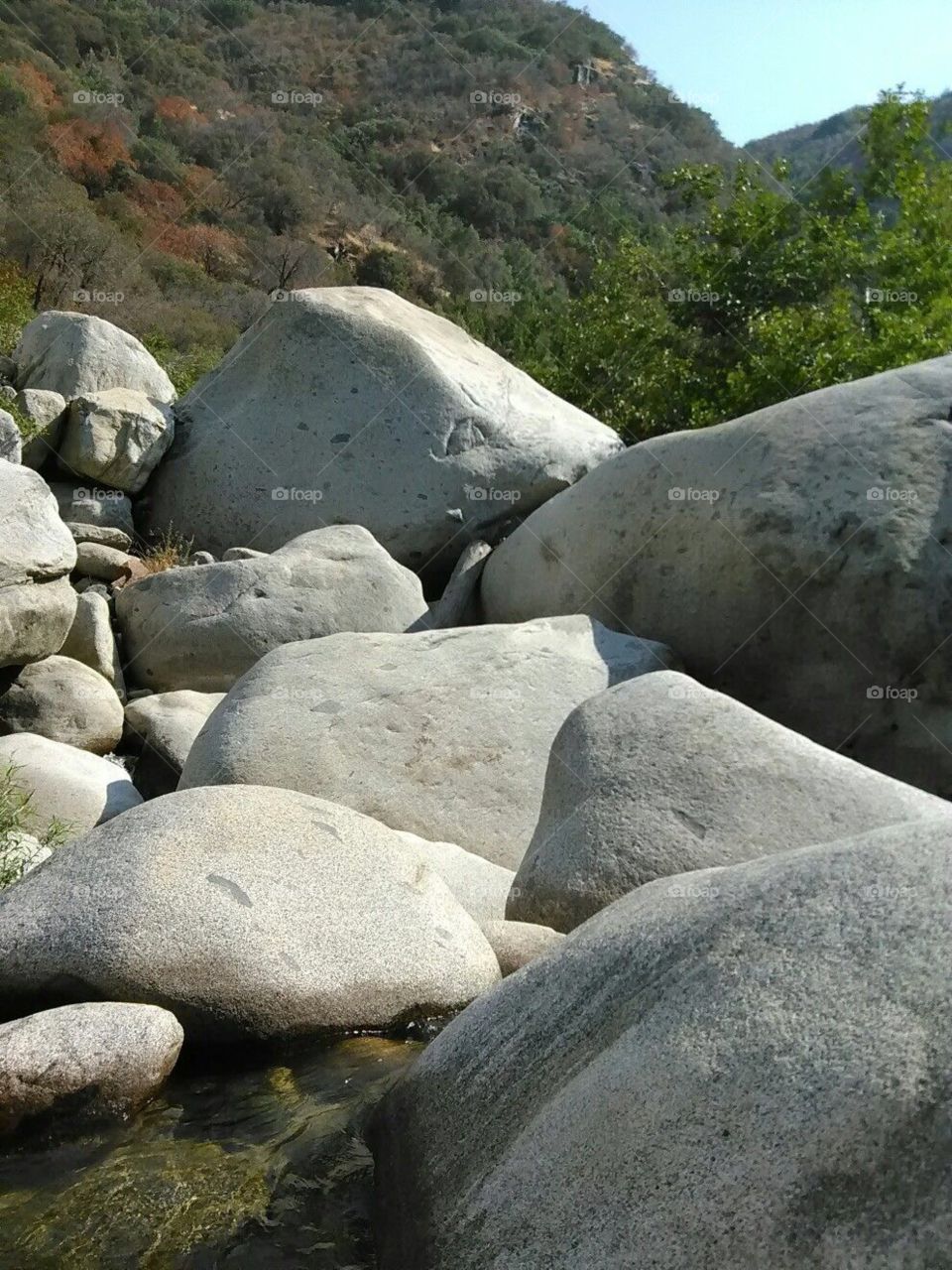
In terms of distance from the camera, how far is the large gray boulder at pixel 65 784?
6.64 metres

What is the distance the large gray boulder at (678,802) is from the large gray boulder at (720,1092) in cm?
187

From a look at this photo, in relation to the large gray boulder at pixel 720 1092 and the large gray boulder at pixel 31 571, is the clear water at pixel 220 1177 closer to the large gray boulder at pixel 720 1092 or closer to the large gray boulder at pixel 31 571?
the large gray boulder at pixel 720 1092

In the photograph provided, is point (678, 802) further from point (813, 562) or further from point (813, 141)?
point (813, 141)

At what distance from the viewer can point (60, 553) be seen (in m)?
7.59

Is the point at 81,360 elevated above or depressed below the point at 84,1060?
above

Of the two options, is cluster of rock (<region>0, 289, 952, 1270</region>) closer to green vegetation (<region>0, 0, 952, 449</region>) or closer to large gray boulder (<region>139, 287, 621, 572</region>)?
large gray boulder (<region>139, 287, 621, 572</region>)

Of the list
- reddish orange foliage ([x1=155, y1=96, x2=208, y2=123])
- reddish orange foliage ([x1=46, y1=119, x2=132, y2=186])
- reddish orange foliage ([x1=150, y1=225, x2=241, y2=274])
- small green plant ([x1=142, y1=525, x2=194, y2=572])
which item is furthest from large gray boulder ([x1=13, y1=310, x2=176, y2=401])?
reddish orange foliage ([x1=155, y1=96, x2=208, y2=123])

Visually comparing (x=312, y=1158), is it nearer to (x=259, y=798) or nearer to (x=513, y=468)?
(x=259, y=798)

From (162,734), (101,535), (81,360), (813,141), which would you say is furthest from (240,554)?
(813,141)

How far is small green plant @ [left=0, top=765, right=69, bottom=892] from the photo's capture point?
18.1 feet

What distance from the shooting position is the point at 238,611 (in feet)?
28.3

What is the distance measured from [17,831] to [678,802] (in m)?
2.87

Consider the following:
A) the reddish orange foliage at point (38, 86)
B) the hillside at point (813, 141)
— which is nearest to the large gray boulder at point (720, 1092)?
the reddish orange foliage at point (38, 86)

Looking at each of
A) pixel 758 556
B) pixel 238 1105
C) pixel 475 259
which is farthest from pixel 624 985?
pixel 475 259
